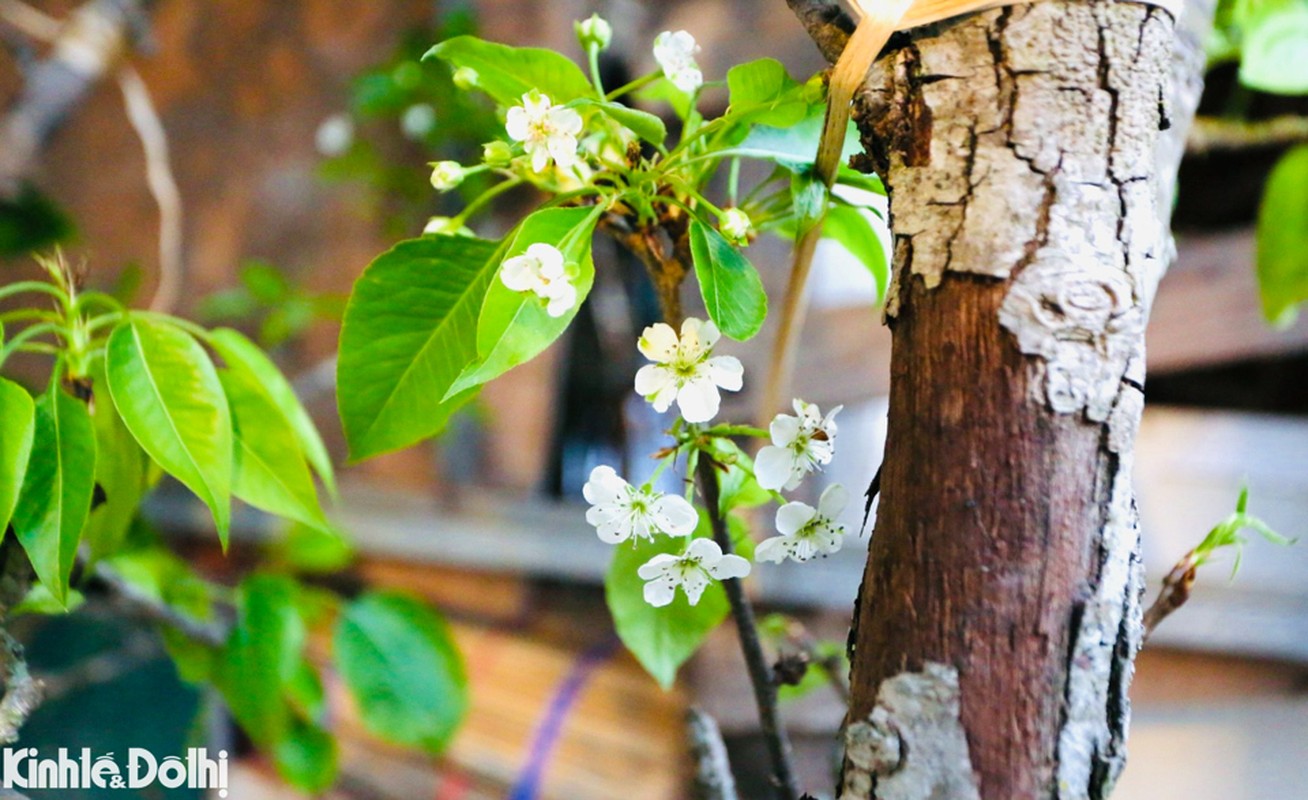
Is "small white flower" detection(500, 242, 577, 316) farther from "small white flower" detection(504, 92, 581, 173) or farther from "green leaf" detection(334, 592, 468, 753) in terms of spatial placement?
"green leaf" detection(334, 592, 468, 753)

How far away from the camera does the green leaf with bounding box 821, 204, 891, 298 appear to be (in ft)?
1.45

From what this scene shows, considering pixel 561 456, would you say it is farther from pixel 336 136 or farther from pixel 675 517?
pixel 675 517

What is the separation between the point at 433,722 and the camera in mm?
962

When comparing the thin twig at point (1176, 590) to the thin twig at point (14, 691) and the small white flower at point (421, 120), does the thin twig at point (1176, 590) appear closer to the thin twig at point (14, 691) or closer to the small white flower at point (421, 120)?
the thin twig at point (14, 691)

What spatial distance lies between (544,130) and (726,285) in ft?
0.28

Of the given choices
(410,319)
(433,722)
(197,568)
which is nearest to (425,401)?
(410,319)

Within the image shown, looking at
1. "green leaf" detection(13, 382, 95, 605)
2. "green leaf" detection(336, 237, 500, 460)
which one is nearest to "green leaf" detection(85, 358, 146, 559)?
"green leaf" detection(13, 382, 95, 605)

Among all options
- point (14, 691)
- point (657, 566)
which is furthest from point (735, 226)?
point (14, 691)

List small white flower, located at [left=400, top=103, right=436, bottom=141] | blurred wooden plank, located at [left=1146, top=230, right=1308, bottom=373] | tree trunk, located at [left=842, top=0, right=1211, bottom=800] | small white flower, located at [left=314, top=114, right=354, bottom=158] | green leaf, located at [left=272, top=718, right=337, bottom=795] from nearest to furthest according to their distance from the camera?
tree trunk, located at [left=842, top=0, right=1211, bottom=800], green leaf, located at [left=272, top=718, right=337, bottom=795], blurred wooden plank, located at [left=1146, top=230, right=1308, bottom=373], small white flower, located at [left=400, top=103, right=436, bottom=141], small white flower, located at [left=314, top=114, right=354, bottom=158]

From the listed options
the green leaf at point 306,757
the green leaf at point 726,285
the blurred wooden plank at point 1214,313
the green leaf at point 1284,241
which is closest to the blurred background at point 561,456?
the blurred wooden plank at point 1214,313

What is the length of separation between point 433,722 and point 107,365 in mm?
677

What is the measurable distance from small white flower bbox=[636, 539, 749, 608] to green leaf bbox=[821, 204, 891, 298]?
19 cm

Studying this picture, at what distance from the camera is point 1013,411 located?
0.28 m

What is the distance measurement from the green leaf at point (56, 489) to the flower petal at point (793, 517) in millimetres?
287
